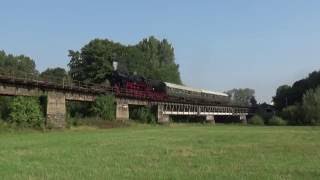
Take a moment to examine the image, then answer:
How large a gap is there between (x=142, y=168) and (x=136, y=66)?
131 m

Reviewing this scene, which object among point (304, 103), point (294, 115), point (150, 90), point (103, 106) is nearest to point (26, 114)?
point (103, 106)

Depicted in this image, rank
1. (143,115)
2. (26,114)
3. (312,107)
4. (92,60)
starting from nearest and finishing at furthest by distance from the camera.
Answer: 1. (26,114)
2. (143,115)
3. (312,107)
4. (92,60)

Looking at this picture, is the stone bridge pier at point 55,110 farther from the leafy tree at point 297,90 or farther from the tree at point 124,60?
the leafy tree at point 297,90

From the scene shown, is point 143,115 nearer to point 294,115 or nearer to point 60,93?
point 60,93

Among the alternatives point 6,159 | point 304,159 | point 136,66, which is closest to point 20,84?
point 6,159

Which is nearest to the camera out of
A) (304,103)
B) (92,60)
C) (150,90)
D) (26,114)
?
(26,114)

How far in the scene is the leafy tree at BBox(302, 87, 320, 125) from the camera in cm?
11606

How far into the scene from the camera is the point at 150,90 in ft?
323

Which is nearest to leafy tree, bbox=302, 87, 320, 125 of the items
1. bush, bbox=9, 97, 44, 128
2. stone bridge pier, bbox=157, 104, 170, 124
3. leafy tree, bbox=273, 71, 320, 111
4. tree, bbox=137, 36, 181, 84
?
leafy tree, bbox=273, 71, 320, 111

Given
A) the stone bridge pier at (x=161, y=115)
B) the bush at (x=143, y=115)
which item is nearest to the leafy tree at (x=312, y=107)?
the stone bridge pier at (x=161, y=115)

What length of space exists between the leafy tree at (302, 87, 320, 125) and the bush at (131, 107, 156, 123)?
120 feet

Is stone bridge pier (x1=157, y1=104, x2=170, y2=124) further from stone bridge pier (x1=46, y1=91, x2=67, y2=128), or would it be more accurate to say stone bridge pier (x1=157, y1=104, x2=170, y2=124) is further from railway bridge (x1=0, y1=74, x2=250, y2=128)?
stone bridge pier (x1=46, y1=91, x2=67, y2=128)

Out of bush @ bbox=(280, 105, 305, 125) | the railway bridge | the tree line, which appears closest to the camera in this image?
the railway bridge

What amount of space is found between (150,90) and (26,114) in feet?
128
